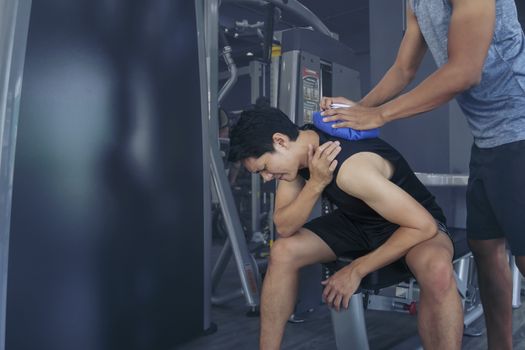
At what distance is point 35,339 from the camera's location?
1.45 meters

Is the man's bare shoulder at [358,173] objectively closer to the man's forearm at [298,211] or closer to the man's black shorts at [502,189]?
the man's forearm at [298,211]

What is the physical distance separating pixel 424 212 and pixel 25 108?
117cm

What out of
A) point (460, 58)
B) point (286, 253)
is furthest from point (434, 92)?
point (286, 253)

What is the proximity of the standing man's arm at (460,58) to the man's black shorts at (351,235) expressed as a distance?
1.39ft

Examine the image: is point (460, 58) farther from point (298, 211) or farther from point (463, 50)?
point (298, 211)

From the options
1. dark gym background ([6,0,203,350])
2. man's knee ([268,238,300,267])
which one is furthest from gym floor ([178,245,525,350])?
man's knee ([268,238,300,267])

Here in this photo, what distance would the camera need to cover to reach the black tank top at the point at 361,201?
1364 millimetres

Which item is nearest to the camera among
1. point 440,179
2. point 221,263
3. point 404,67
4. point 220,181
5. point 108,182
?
point 404,67

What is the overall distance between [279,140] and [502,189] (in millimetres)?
604

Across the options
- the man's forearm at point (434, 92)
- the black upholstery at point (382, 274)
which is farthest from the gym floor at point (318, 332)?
the man's forearm at point (434, 92)

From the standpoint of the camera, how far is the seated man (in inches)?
49.1

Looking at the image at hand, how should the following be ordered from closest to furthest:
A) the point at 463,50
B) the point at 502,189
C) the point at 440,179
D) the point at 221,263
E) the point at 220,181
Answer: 1. the point at 463,50
2. the point at 502,189
3. the point at 440,179
4. the point at 220,181
5. the point at 221,263

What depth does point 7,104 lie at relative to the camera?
1.34 meters

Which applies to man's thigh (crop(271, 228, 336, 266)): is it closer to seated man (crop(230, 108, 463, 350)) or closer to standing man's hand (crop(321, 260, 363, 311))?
seated man (crop(230, 108, 463, 350))
